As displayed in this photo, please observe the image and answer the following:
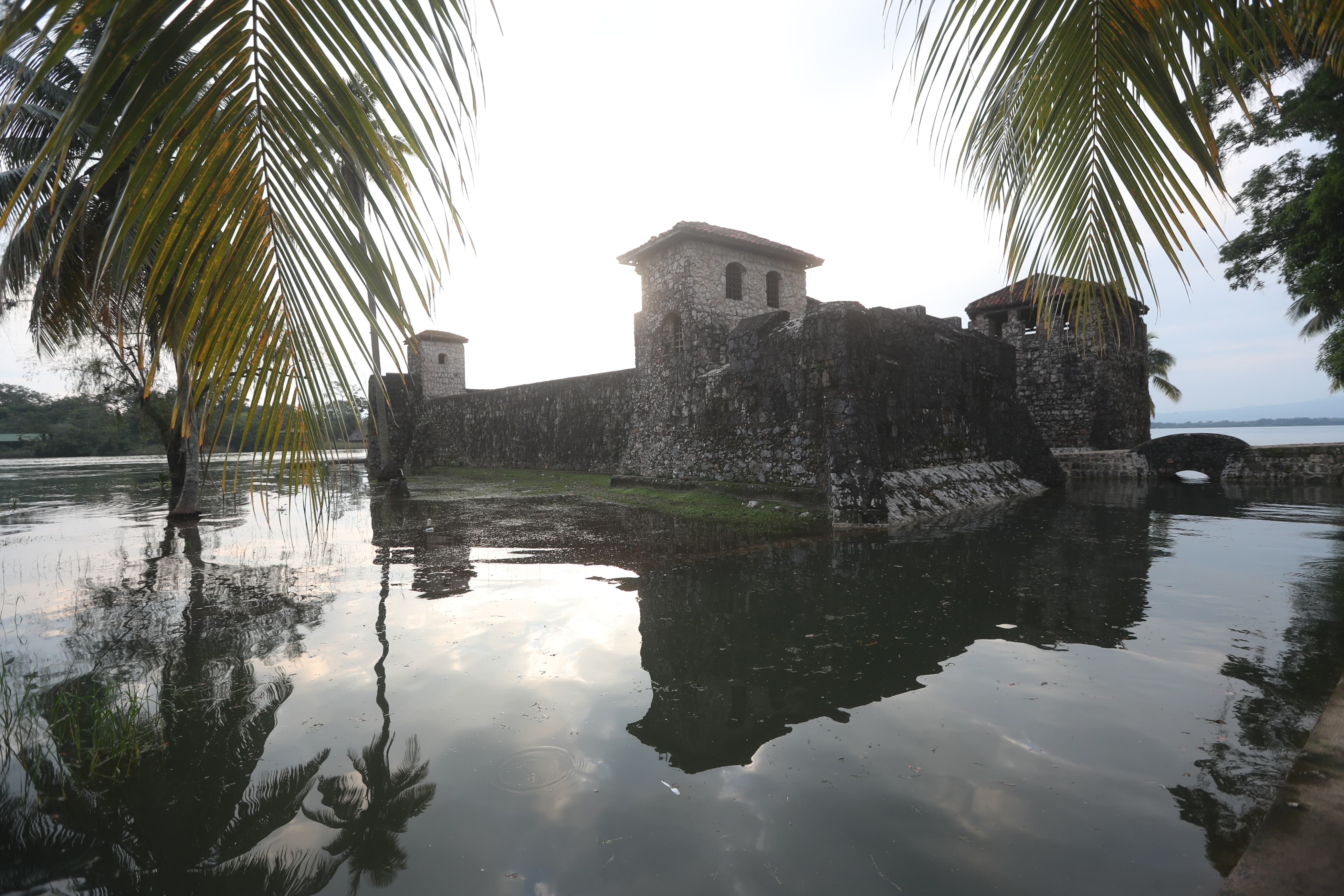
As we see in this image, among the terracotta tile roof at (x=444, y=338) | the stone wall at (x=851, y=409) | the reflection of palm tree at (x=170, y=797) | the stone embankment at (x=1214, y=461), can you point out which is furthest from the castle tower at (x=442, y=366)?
the reflection of palm tree at (x=170, y=797)

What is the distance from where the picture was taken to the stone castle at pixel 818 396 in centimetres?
804

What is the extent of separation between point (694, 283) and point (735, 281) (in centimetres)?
167

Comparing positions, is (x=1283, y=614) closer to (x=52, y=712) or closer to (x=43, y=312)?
(x=52, y=712)

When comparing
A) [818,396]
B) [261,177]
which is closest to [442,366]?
[818,396]

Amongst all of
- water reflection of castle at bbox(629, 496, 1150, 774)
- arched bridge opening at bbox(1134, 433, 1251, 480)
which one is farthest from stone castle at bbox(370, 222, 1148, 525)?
arched bridge opening at bbox(1134, 433, 1251, 480)

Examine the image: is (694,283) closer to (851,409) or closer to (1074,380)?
(851,409)

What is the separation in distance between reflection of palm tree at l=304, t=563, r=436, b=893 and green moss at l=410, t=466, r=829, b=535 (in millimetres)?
5093

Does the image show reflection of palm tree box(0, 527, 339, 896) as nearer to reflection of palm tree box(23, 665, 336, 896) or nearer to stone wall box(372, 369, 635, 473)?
reflection of palm tree box(23, 665, 336, 896)

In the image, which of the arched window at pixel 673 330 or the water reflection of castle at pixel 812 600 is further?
the arched window at pixel 673 330

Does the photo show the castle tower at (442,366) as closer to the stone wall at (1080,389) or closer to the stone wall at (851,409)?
the stone wall at (851,409)

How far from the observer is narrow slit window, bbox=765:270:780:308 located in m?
16.8

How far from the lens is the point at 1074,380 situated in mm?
17594

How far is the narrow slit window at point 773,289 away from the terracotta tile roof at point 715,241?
0.52m

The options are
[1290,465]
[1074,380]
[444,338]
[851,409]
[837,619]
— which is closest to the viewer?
[837,619]
